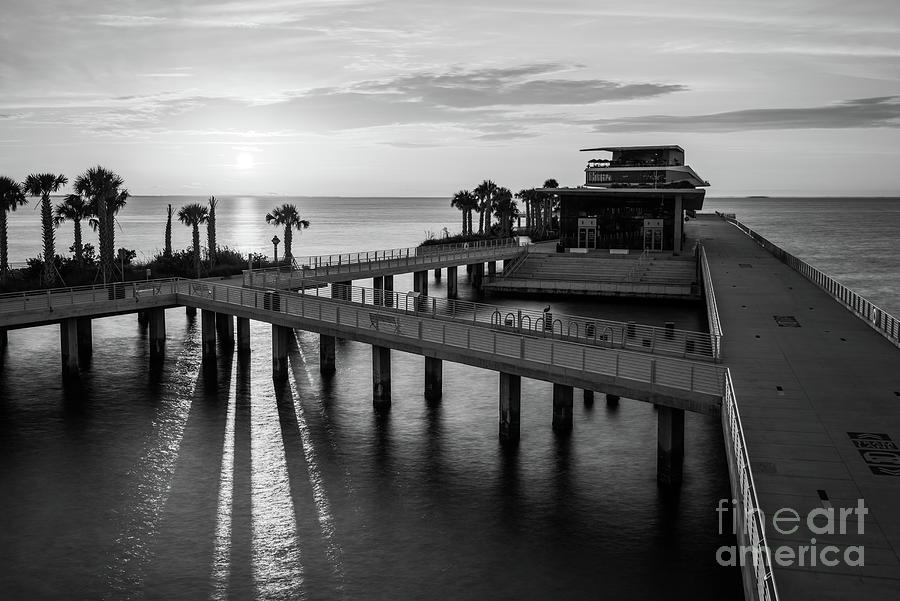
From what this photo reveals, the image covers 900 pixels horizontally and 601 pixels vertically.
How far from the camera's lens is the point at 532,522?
22.1m

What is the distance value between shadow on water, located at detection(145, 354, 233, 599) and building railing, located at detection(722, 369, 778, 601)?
12.0 metres

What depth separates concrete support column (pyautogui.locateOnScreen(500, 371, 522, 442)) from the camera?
1127 inches

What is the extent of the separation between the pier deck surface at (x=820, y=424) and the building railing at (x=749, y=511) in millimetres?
351

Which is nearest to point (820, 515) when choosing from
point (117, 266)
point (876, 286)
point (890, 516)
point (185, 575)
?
point (890, 516)

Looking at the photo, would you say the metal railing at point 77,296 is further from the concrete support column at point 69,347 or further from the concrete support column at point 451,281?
the concrete support column at point 451,281

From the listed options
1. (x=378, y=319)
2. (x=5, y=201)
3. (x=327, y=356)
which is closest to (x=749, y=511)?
(x=378, y=319)

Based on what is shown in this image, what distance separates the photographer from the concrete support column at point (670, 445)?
23594 mm

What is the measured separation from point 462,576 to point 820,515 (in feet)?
27.4

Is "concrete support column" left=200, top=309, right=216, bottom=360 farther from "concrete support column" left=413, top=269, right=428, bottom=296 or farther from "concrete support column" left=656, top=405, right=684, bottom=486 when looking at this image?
"concrete support column" left=413, top=269, right=428, bottom=296

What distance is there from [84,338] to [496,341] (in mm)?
23473

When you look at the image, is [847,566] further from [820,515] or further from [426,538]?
[426,538]

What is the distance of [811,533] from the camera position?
14.0 metres

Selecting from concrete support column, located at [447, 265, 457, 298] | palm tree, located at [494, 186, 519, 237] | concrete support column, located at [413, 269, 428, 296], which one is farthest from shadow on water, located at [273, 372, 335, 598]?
palm tree, located at [494, 186, 519, 237]

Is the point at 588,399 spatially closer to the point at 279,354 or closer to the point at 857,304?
the point at 279,354
